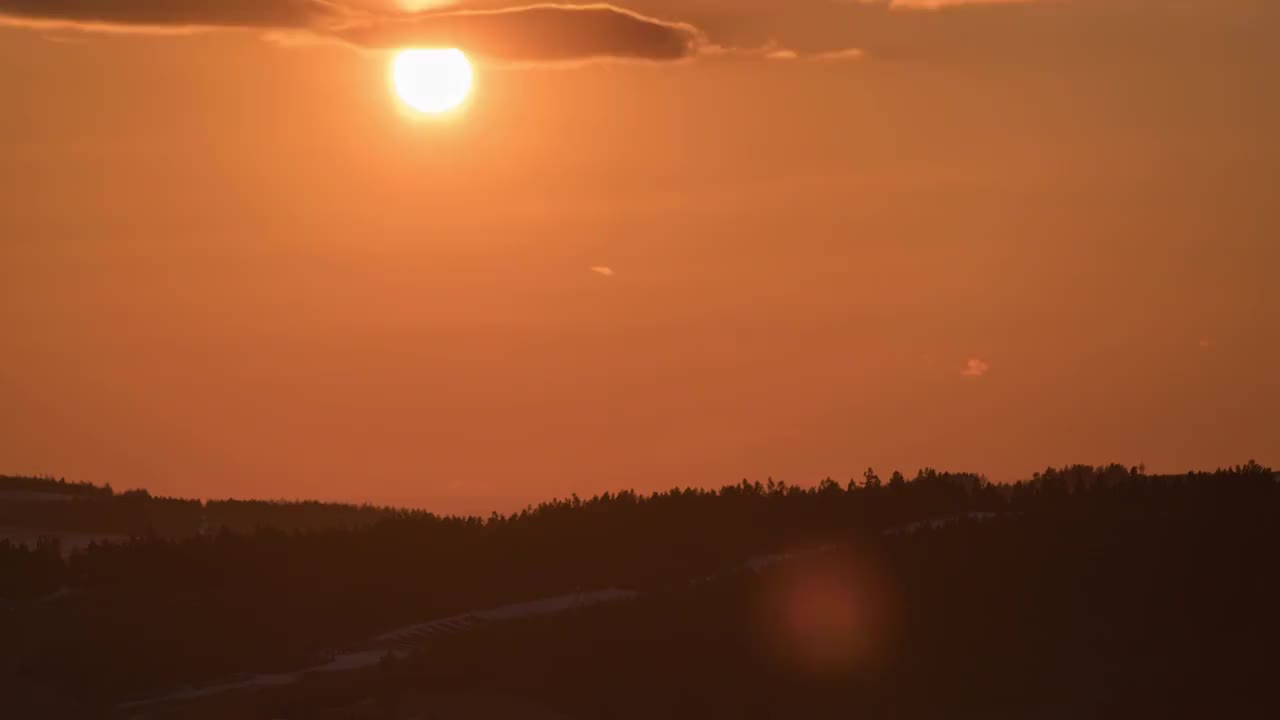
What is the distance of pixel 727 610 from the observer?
86.6ft

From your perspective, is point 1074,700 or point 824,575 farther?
point 824,575

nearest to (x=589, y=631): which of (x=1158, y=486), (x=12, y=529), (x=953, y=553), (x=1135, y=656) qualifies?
(x=953, y=553)

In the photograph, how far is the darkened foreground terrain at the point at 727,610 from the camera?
24.1 meters

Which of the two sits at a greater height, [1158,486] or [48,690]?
[1158,486]

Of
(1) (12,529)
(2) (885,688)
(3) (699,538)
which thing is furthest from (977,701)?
(1) (12,529)

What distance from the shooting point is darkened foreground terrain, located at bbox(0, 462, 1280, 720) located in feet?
79.1

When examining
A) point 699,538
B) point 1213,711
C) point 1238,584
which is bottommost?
point 1213,711

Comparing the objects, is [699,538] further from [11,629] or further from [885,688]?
[11,629]

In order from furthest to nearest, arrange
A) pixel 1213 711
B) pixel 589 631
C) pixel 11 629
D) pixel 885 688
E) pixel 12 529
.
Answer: pixel 12 529
pixel 11 629
pixel 589 631
pixel 885 688
pixel 1213 711

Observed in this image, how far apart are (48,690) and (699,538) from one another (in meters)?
10.5

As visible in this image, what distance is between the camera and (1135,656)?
2403 centimetres

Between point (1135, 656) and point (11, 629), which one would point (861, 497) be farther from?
point (11, 629)

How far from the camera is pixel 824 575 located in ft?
88.8

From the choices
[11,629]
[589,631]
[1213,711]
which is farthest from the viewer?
[11,629]
